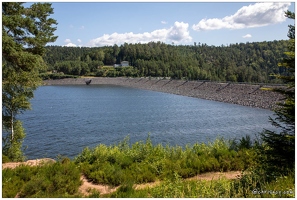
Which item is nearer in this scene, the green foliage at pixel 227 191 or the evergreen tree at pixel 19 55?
the green foliage at pixel 227 191

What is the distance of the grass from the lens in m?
6.59

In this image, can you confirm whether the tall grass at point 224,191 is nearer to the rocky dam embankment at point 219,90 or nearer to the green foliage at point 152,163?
the green foliage at point 152,163

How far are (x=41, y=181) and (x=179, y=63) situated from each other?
402ft

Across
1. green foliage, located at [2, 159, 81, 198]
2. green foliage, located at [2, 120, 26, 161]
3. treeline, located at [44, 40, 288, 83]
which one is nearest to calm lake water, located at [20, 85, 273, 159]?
green foliage, located at [2, 120, 26, 161]

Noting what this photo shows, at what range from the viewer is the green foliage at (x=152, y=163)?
10.1 meters

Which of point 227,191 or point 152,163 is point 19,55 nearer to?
point 152,163

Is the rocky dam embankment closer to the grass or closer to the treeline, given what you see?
the grass

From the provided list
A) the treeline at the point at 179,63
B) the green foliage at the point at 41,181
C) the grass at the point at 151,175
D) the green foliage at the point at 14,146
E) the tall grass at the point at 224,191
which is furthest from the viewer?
the treeline at the point at 179,63

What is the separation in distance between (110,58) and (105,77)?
3238cm

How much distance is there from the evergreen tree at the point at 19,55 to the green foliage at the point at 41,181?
4746 mm

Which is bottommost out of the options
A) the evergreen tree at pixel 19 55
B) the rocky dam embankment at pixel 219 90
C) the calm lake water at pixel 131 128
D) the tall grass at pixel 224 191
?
the calm lake water at pixel 131 128

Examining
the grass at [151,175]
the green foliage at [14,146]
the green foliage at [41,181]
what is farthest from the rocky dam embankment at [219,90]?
the green foliage at [41,181]

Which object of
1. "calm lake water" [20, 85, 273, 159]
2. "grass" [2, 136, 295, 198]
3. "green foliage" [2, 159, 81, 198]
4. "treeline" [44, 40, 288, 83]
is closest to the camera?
"grass" [2, 136, 295, 198]

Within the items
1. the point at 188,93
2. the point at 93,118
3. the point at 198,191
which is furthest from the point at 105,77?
the point at 198,191
